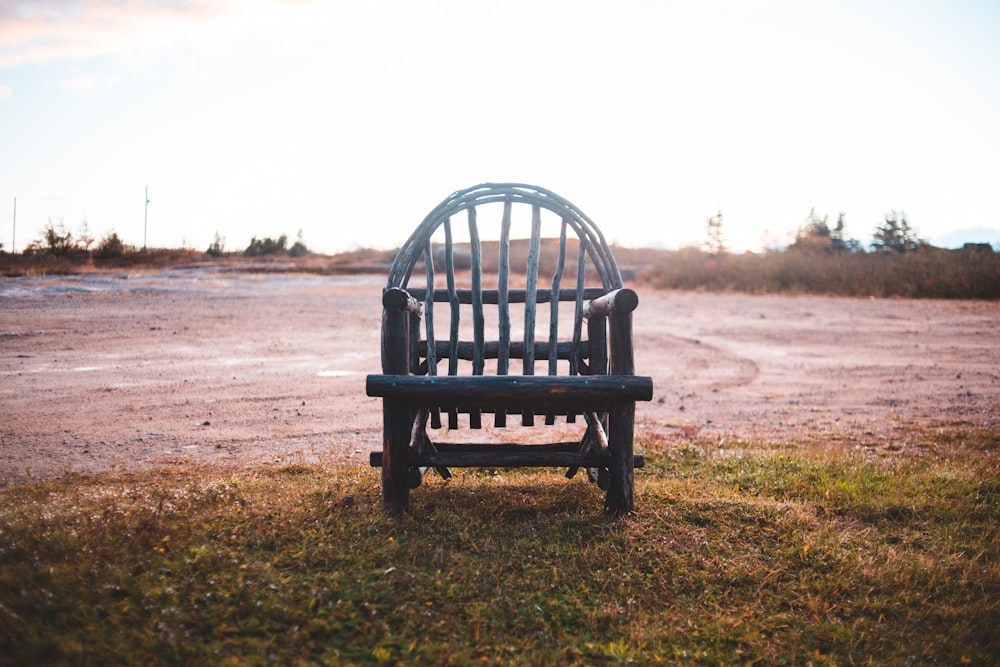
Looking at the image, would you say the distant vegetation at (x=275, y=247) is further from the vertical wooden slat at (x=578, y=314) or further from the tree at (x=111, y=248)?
the vertical wooden slat at (x=578, y=314)

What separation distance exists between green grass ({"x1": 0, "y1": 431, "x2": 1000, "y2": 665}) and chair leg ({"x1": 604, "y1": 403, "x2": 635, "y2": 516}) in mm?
112

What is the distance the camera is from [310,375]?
841 centimetres

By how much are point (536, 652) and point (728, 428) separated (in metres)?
4.42

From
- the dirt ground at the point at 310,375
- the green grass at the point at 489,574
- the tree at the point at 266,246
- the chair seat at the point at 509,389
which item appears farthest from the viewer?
the tree at the point at 266,246

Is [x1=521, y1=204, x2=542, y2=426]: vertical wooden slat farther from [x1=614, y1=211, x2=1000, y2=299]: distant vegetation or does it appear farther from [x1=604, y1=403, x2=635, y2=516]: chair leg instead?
[x1=614, y1=211, x2=1000, y2=299]: distant vegetation

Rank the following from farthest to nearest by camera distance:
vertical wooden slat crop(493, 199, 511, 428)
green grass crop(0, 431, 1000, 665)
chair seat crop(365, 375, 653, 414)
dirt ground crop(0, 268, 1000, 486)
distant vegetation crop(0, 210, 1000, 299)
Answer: distant vegetation crop(0, 210, 1000, 299) → dirt ground crop(0, 268, 1000, 486) → vertical wooden slat crop(493, 199, 511, 428) → chair seat crop(365, 375, 653, 414) → green grass crop(0, 431, 1000, 665)

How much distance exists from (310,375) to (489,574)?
5.98 meters

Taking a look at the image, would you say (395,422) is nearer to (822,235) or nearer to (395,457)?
(395,457)

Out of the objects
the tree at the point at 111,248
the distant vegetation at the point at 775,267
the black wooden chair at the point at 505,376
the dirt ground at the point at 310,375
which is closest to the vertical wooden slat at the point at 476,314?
the black wooden chair at the point at 505,376

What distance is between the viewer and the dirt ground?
5562mm

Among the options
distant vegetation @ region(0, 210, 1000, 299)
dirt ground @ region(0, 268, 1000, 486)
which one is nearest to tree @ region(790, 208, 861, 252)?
distant vegetation @ region(0, 210, 1000, 299)

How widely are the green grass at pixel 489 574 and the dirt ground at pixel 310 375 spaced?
145cm

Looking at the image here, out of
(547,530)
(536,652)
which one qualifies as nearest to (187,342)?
(547,530)

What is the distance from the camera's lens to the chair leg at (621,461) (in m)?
3.50
